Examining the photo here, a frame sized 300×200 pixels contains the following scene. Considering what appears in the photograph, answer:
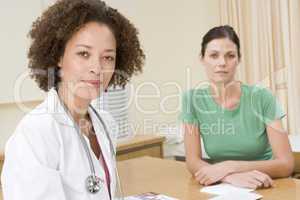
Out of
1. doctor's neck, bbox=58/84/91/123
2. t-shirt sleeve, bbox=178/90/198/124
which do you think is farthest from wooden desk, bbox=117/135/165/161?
doctor's neck, bbox=58/84/91/123

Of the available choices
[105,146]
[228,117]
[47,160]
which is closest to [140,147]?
[228,117]

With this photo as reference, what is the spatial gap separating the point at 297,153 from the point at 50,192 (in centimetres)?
169

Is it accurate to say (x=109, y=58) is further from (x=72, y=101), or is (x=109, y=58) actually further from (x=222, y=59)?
(x=222, y=59)

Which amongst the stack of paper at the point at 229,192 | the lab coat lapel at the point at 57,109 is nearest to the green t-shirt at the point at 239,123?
the stack of paper at the point at 229,192

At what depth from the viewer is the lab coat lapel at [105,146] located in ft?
4.23

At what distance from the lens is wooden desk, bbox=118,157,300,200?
58.1 inches

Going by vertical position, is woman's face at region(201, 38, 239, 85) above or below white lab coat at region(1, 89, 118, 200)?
above

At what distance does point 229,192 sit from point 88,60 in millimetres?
756

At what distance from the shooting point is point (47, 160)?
102 centimetres

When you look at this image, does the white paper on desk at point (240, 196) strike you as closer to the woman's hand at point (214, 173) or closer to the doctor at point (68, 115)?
the woman's hand at point (214, 173)

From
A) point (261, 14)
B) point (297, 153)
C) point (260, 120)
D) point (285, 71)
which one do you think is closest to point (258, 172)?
point (260, 120)

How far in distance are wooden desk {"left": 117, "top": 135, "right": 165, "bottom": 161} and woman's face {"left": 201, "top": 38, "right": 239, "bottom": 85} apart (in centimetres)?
103

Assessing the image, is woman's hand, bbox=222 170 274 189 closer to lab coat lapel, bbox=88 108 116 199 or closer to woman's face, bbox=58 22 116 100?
lab coat lapel, bbox=88 108 116 199

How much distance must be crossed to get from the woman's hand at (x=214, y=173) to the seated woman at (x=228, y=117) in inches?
3.5
